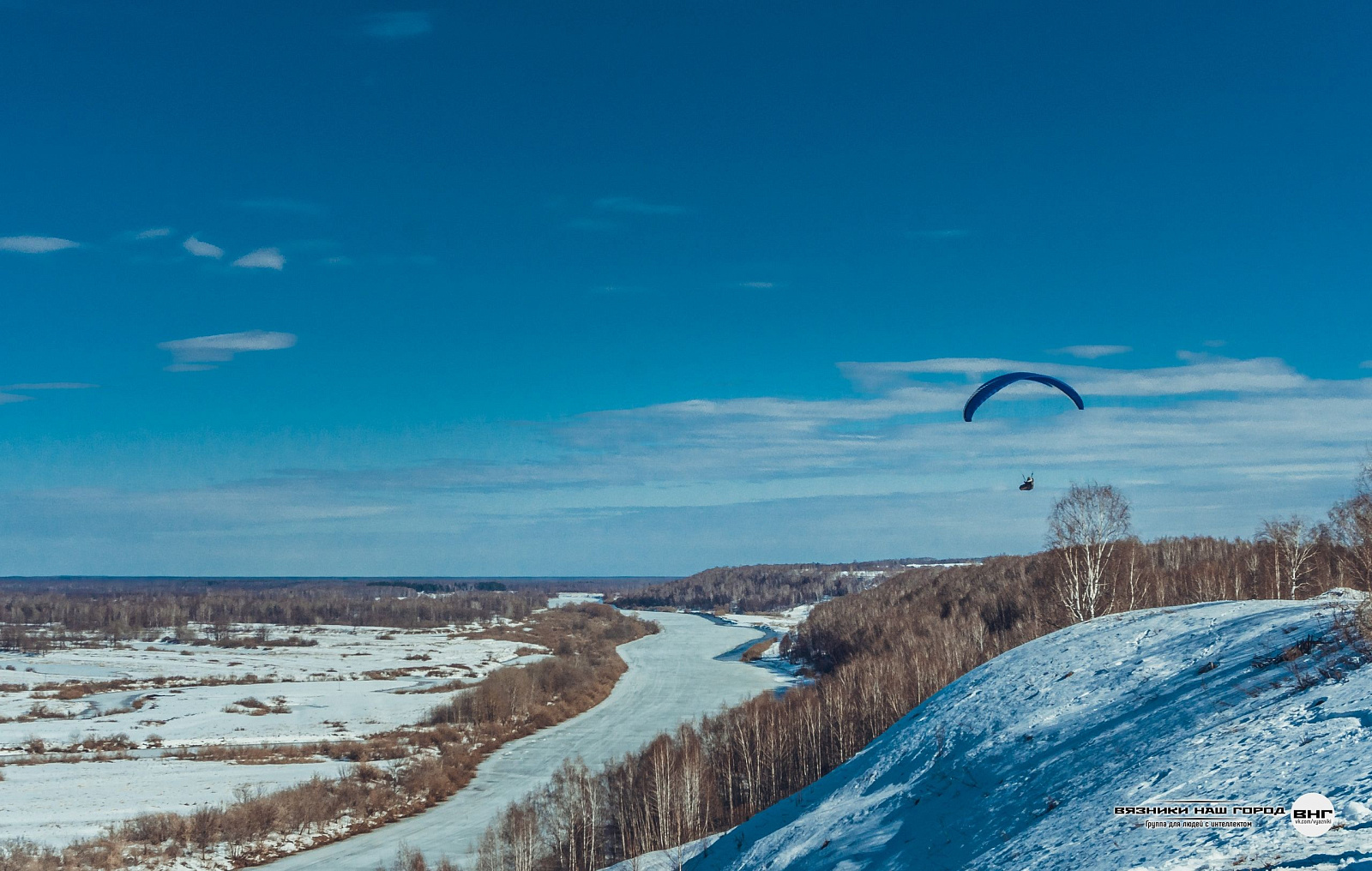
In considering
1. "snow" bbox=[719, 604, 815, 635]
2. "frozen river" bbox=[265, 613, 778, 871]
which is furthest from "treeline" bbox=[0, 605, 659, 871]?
"snow" bbox=[719, 604, 815, 635]

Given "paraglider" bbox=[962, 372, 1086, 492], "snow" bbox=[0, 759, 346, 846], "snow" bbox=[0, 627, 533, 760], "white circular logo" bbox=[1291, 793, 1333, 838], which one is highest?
"paraglider" bbox=[962, 372, 1086, 492]

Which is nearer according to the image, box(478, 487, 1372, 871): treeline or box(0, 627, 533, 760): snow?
box(478, 487, 1372, 871): treeline

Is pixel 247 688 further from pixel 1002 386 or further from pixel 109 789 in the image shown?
pixel 1002 386

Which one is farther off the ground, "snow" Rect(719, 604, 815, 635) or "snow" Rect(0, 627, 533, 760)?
"snow" Rect(0, 627, 533, 760)

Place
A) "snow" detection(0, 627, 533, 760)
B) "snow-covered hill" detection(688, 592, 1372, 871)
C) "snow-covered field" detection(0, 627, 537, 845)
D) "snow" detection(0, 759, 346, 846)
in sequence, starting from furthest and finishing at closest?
"snow" detection(0, 627, 533, 760)
"snow-covered field" detection(0, 627, 537, 845)
"snow" detection(0, 759, 346, 846)
"snow-covered hill" detection(688, 592, 1372, 871)

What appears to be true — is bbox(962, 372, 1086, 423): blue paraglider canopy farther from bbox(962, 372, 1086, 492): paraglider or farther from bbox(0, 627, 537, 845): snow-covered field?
bbox(0, 627, 537, 845): snow-covered field

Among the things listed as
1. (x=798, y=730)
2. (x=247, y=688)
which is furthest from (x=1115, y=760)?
(x=247, y=688)

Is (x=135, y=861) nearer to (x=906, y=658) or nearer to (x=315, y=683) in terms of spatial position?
(x=906, y=658)
